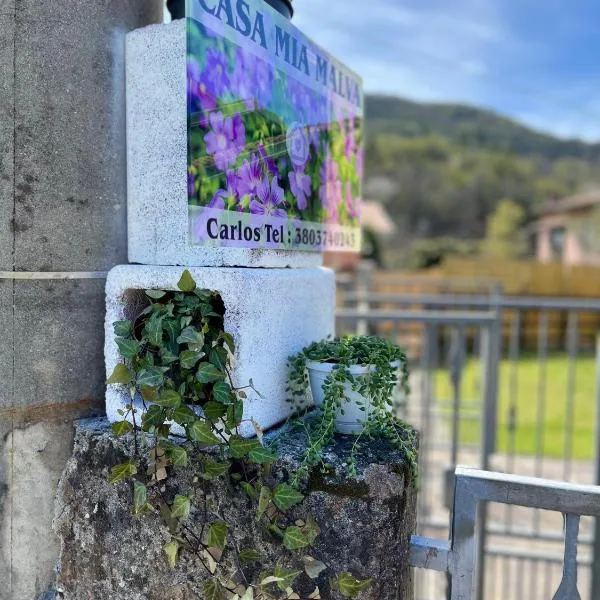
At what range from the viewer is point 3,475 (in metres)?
1.45

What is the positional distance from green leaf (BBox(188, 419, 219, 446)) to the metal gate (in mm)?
2071

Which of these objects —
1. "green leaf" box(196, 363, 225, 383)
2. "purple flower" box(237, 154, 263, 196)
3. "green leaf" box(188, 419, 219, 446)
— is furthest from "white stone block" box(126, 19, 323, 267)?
"green leaf" box(188, 419, 219, 446)

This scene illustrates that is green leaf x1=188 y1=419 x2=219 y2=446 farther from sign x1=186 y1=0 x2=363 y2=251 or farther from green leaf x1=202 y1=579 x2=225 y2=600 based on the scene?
sign x1=186 y1=0 x2=363 y2=251

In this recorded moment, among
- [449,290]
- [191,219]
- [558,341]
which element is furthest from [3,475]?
[558,341]

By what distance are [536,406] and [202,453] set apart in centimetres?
721

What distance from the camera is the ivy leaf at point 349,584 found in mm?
1284

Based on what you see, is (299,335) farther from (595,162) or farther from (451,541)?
(595,162)

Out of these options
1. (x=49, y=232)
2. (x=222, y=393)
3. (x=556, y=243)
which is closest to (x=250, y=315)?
(x=222, y=393)

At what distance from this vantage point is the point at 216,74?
144 cm

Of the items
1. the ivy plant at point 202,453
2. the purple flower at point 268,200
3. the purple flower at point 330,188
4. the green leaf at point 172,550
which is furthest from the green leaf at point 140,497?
the purple flower at point 330,188

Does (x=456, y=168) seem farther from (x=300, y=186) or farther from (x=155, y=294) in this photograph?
(x=155, y=294)

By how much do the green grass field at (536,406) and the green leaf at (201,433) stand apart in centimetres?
359

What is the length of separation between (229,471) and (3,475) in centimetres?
54

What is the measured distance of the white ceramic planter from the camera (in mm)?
1542
